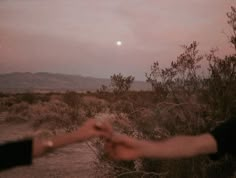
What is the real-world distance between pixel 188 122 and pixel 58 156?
28.0ft

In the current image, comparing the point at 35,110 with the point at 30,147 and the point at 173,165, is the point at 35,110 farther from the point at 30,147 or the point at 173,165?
the point at 30,147

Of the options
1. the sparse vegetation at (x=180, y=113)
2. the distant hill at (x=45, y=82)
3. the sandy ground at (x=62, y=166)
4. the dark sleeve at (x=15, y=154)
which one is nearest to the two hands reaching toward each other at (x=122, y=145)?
the dark sleeve at (x=15, y=154)

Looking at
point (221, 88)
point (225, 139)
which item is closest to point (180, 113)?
point (221, 88)

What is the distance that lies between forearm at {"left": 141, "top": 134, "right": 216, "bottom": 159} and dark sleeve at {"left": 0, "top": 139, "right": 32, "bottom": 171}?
21.3 inches

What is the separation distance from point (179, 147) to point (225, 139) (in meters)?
0.28

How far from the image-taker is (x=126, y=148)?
6.49 ft

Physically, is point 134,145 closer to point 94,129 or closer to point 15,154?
point 94,129

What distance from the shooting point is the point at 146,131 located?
23.8ft

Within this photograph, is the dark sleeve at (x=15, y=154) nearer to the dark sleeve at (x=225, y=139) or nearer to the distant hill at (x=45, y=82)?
the dark sleeve at (x=225, y=139)

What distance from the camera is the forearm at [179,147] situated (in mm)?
1979

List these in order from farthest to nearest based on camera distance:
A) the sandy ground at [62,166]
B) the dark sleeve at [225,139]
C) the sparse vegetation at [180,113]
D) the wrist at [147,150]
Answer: the sandy ground at [62,166] < the sparse vegetation at [180,113] < the dark sleeve at [225,139] < the wrist at [147,150]

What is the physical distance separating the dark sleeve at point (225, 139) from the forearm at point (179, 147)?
0.12 ft

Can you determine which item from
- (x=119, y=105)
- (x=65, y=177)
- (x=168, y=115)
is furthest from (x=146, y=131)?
(x=65, y=177)

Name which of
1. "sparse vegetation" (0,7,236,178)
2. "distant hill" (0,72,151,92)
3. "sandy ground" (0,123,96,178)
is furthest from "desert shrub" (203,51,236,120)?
"distant hill" (0,72,151,92)
